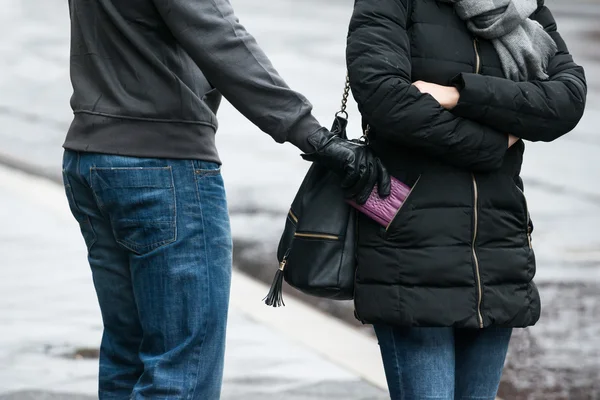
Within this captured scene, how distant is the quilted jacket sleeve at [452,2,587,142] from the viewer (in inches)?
111

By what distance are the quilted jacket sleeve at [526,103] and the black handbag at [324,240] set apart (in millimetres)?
349

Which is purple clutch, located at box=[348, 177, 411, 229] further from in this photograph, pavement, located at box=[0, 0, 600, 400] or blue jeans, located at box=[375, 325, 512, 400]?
pavement, located at box=[0, 0, 600, 400]

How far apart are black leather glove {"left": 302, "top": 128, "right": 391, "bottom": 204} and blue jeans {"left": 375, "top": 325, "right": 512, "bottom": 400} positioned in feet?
1.30

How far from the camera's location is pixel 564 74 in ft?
9.88

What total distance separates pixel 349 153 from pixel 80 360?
261cm

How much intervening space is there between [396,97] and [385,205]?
29 cm

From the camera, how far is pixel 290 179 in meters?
9.05

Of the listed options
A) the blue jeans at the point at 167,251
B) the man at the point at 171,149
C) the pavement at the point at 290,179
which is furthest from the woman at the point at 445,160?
the pavement at the point at 290,179

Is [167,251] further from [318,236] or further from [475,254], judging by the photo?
[475,254]

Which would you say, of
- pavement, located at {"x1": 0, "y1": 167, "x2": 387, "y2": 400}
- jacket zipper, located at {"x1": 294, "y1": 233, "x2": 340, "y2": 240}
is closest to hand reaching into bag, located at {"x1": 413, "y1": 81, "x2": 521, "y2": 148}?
jacket zipper, located at {"x1": 294, "y1": 233, "x2": 340, "y2": 240}

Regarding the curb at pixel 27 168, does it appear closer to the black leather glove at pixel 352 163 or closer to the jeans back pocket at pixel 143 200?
the jeans back pocket at pixel 143 200

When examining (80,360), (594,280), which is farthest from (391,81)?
(594,280)

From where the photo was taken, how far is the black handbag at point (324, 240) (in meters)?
2.90

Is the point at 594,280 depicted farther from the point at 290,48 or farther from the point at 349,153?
the point at 290,48
